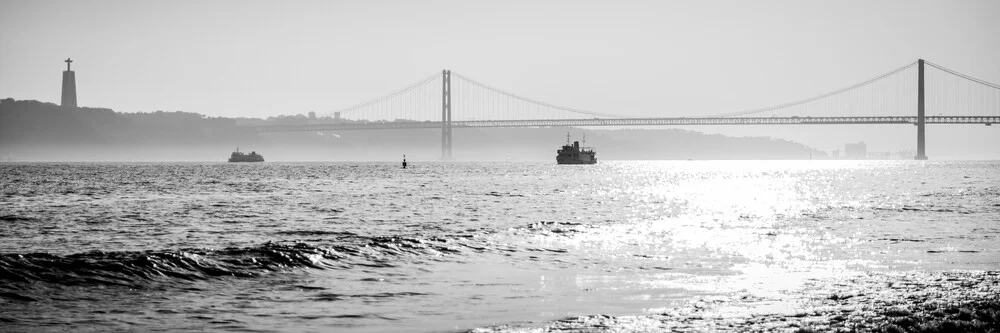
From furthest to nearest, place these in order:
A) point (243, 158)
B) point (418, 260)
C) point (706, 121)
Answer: point (243, 158), point (706, 121), point (418, 260)

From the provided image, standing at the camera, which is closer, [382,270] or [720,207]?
[382,270]

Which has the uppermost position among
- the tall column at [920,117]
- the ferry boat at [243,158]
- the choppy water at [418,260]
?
the tall column at [920,117]

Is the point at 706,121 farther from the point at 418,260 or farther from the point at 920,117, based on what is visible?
the point at 418,260

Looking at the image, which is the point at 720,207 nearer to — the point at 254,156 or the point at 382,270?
the point at 382,270

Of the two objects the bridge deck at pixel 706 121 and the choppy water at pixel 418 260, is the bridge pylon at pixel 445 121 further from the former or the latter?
the choppy water at pixel 418 260

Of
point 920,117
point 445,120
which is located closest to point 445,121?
point 445,120

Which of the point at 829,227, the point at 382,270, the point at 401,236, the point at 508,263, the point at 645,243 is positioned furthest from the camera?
the point at 829,227

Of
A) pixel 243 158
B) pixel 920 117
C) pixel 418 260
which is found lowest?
pixel 418 260

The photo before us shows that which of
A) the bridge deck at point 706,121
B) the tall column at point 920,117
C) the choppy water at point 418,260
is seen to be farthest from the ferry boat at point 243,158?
the choppy water at point 418,260

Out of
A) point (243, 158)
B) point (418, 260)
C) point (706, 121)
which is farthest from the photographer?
point (243, 158)

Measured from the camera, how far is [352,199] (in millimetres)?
41250

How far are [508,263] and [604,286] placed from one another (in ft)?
11.8

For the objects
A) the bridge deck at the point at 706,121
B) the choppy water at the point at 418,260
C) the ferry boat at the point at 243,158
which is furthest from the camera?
the ferry boat at the point at 243,158

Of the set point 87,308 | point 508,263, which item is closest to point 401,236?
point 508,263
